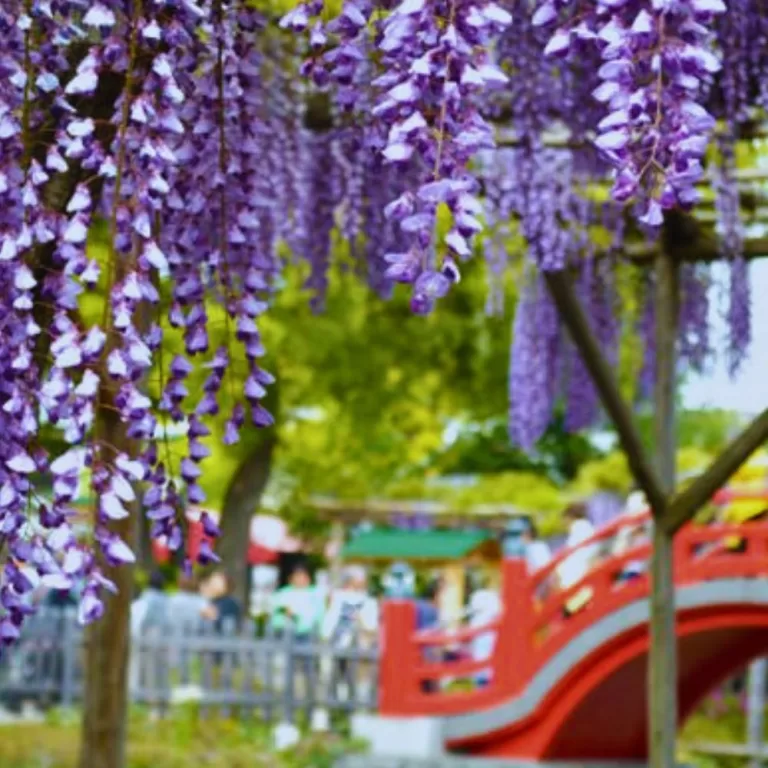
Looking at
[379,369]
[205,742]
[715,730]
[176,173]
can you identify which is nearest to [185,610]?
[205,742]

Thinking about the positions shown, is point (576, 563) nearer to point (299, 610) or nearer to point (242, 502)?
point (299, 610)

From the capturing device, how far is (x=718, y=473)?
8.42 metres

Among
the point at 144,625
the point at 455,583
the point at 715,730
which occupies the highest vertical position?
the point at 455,583

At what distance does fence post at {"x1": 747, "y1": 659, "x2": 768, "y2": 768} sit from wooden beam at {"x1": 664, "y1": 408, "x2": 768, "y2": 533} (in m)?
8.16

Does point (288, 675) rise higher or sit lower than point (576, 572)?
lower

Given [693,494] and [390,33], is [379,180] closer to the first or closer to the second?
[693,494]

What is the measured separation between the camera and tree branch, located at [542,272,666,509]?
29.2 feet

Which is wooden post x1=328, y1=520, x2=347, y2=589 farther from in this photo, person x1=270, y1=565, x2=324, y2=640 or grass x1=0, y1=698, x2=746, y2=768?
grass x1=0, y1=698, x2=746, y2=768

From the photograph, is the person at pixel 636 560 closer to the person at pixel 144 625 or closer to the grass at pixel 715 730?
the grass at pixel 715 730

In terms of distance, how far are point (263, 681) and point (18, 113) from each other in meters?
14.4

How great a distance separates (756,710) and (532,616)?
3.07 meters

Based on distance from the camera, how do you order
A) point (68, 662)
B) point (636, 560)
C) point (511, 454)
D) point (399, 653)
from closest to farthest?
point (636, 560) < point (399, 653) < point (68, 662) < point (511, 454)

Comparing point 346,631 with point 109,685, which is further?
point 346,631

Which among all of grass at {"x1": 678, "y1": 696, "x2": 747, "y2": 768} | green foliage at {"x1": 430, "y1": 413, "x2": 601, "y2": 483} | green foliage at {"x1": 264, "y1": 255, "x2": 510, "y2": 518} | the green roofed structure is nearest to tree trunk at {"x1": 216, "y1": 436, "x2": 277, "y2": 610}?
green foliage at {"x1": 264, "y1": 255, "x2": 510, "y2": 518}
